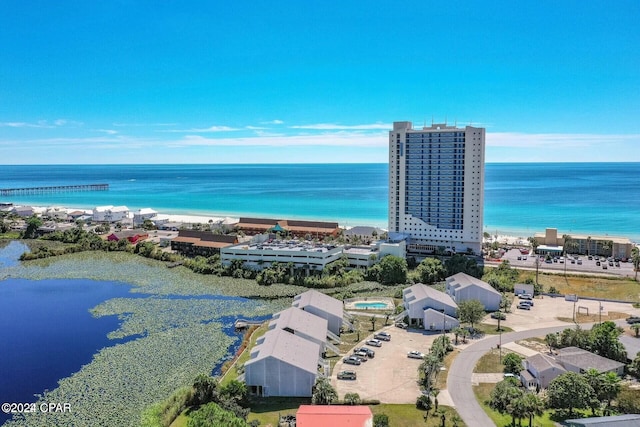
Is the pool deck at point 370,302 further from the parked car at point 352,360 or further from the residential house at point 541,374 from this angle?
the residential house at point 541,374

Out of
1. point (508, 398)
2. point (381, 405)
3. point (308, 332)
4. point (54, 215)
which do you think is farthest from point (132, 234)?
point (508, 398)

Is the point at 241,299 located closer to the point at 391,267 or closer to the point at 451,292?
the point at 391,267

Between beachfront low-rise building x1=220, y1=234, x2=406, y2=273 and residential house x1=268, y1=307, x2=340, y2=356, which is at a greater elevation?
beachfront low-rise building x1=220, y1=234, x2=406, y2=273

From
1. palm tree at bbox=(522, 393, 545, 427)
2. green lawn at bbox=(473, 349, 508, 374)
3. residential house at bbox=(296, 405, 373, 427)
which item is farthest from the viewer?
green lawn at bbox=(473, 349, 508, 374)

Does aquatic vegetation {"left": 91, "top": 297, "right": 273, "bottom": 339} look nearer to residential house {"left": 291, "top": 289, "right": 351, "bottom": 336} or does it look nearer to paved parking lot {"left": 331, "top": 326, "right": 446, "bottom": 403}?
residential house {"left": 291, "top": 289, "right": 351, "bottom": 336}

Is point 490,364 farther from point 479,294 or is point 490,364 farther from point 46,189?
point 46,189

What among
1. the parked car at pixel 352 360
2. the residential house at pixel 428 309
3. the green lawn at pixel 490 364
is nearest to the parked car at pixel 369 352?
the parked car at pixel 352 360

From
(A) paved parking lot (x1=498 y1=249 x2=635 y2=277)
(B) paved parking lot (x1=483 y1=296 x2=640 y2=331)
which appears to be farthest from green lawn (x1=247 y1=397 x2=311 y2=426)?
(A) paved parking lot (x1=498 y1=249 x2=635 y2=277)
